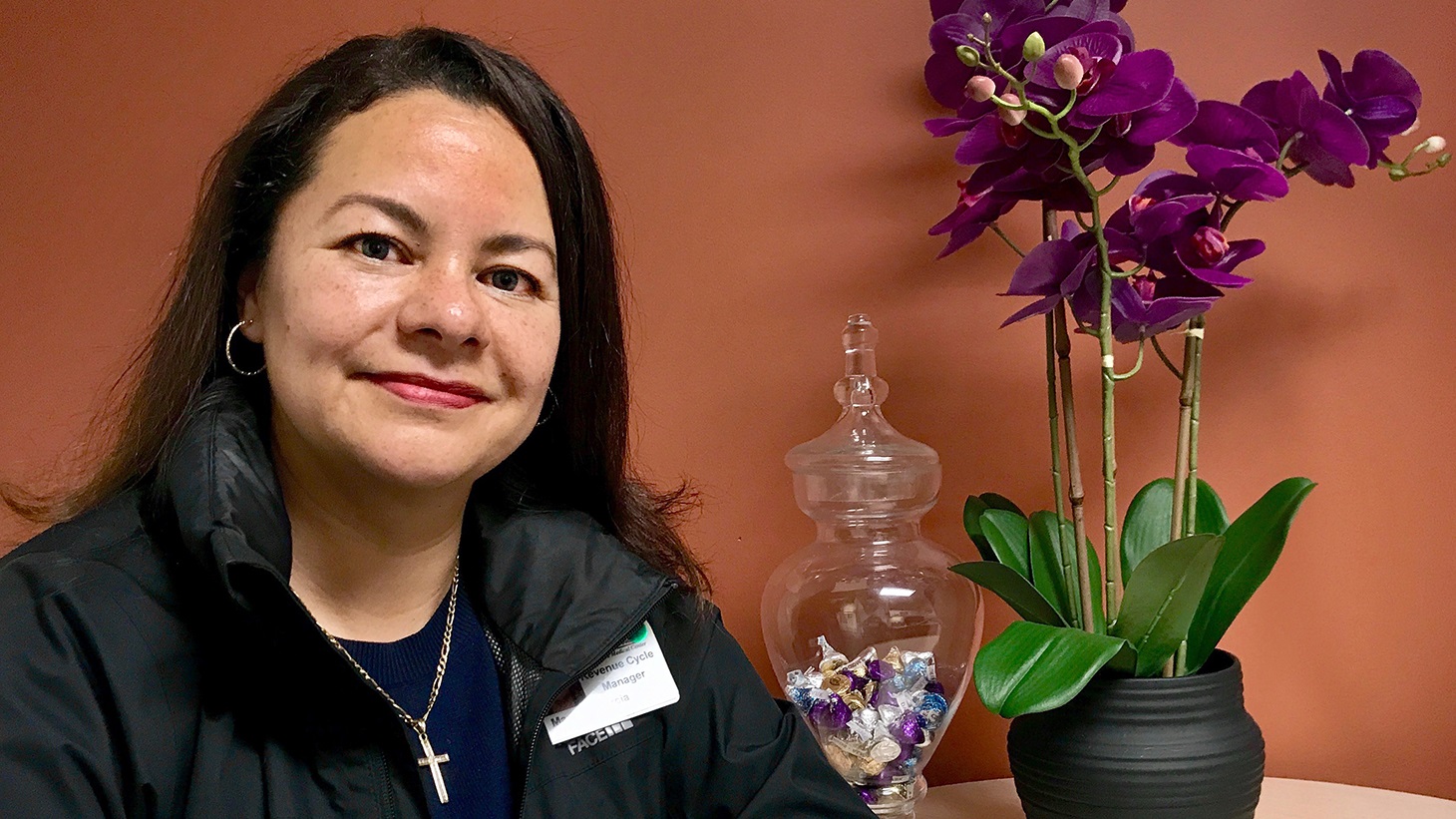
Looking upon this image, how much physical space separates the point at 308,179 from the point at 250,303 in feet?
0.43

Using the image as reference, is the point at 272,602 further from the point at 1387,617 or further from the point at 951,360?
the point at 1387,617

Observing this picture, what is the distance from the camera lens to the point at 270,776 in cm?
91

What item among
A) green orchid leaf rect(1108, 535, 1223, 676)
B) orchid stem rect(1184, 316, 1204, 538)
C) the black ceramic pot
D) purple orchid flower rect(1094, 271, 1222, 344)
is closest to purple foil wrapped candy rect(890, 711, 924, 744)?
the black ceramic pot

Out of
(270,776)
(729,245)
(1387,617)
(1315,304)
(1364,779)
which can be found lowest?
(1364,779)

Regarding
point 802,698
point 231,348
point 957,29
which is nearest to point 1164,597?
point 802,698

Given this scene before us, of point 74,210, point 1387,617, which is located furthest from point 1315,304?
point 74,210

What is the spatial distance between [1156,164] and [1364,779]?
0.89m

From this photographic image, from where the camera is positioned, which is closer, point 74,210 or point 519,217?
point 519,217

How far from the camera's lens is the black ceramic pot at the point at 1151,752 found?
1.14 metres

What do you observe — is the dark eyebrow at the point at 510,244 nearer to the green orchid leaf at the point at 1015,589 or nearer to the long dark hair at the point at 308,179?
the long dark hair at the point at 308,179

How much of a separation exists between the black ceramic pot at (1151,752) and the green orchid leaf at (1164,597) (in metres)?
0.03

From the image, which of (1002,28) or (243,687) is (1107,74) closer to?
(1002,28)

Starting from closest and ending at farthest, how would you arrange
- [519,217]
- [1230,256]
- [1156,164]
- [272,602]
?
[272,602], [519,217], [1230,256], [1156,164]

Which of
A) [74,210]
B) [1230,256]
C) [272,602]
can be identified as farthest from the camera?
[74,210]
